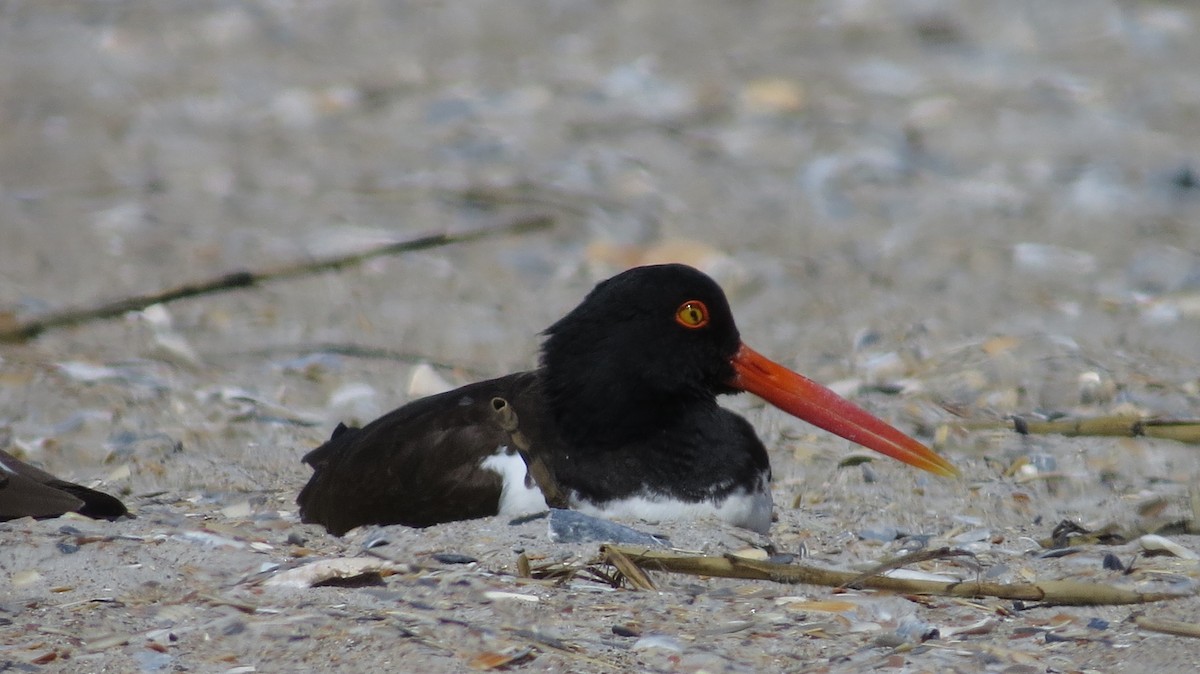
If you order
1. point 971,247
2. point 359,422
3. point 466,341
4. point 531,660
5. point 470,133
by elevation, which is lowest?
point 531,660

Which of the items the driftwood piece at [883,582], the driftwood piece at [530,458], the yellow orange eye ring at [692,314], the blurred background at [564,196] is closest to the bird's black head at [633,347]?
the yellow orange eye ring at [692,314]

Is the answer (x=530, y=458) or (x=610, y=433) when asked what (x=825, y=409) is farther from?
(x=530, y=458)

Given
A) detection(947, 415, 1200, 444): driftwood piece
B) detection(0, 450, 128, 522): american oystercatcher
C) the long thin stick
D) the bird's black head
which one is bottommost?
detection(0, 450, 128, 522): american oystercatcher

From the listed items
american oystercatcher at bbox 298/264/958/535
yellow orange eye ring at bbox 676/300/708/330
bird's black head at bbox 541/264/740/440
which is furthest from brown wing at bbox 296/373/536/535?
yellow orange eye ring at bbox 676/300/708/330

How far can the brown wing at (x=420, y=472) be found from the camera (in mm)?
4078

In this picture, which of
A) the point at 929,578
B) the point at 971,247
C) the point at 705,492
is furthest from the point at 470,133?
the point at 929,578

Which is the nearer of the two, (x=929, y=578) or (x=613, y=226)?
(x=929, y=578)

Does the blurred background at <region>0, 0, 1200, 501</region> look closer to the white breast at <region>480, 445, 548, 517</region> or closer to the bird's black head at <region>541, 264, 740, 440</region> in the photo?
the bird's black head at <region>541, 264, 740, 440</region>

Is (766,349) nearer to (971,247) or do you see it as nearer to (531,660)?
(971,247)

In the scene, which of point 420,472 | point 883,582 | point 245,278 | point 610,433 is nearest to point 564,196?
point 245,278

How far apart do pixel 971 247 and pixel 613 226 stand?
1701mm

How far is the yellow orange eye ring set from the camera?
430 cm

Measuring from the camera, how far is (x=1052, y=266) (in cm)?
707

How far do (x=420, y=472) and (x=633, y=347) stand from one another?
2.21ft
